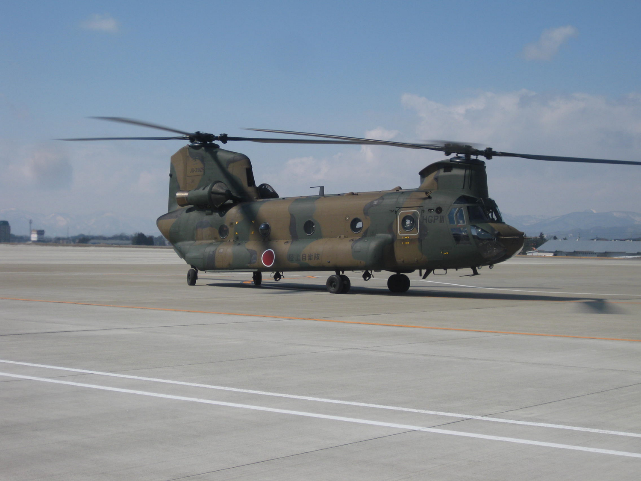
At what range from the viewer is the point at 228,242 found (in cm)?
2992

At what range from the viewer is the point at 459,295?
2622cm

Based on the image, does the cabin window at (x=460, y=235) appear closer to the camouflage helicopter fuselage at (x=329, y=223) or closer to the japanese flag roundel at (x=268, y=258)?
the camouflage helicopter fuselage at (x=329, y=223)

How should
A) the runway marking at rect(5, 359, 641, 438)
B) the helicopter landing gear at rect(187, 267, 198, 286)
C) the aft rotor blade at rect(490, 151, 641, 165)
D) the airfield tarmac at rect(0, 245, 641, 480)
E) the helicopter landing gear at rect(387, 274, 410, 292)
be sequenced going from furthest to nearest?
the helicopter landing gear at rect(187, 267, 198, 286), the helicopter landing gear at rect(387, 274, 410, 292), the aft rotor blade at rect(490, 151, 641, 165), the runway marking at rect(5, 359, 641, 438), the airfield tarmac at rect(0, 245, 641, 480)

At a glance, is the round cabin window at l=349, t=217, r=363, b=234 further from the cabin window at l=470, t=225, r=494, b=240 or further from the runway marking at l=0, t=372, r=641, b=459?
the runway marking at l=0, t=372, r=641, b=459

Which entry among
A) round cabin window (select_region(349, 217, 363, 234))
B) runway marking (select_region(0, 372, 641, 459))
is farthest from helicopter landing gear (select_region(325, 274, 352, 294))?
runway marking (select_region(0, 372, 641, 459))

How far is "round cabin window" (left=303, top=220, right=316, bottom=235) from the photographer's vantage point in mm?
27406

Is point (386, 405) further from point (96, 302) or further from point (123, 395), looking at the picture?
point (96, 302)

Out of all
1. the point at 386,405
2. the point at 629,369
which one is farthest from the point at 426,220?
the point at 386,405

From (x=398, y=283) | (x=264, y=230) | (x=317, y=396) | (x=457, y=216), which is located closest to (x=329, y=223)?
(x=264, y=230)

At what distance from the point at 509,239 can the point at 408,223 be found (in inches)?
137

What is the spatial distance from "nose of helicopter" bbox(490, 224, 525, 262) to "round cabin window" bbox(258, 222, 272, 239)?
918 centimetres

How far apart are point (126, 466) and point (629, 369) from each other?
25.0ft

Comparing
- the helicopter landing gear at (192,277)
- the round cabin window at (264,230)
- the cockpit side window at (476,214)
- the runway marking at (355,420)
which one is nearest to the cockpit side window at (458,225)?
the cockpit side window at (476,214)

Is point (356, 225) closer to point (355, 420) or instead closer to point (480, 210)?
point (480, 210)
